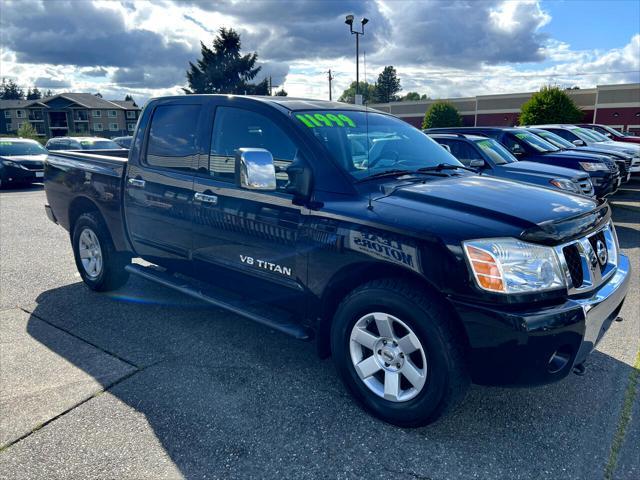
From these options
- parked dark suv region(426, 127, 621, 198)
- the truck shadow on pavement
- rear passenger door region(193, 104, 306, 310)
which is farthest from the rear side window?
rear passenger door region(193, 104, 306, 310)

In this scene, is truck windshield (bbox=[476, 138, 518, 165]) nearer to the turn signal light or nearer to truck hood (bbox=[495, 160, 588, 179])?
truck hood (bbox=[495, 160, 588, 179])

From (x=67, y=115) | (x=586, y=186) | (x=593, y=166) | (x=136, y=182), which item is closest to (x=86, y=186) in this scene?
(x=136, y=182)

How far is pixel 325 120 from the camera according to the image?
3561 millimetres

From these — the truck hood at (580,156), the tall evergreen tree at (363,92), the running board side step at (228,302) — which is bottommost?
the running board side step at (228,302)

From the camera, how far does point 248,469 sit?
2576mm

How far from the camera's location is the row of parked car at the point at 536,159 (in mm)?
7911

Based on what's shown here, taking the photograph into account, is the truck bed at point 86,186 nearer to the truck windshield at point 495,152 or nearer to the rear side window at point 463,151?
the rear side window at point 463,151

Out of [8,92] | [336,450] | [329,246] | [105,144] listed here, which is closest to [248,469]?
[336,450]

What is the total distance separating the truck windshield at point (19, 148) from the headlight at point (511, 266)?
17124mm

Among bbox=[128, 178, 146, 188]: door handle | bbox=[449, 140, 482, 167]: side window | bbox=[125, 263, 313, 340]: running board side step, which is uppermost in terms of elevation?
Answer: bbox=[449, 140, 482, 167]: side window

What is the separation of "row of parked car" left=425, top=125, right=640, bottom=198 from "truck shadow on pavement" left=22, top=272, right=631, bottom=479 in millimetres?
3537

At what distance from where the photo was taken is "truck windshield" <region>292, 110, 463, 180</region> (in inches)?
131

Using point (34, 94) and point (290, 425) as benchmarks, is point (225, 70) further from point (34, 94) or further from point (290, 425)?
point (34, 94)

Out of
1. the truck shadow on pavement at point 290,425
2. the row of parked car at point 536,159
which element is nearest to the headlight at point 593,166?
the row of parked car at point 536,159
